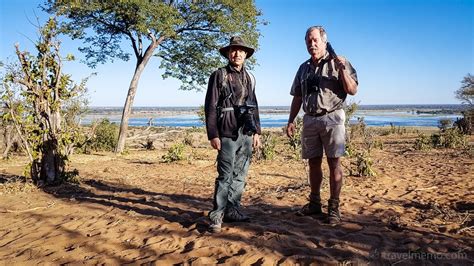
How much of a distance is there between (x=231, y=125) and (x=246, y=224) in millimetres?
1076

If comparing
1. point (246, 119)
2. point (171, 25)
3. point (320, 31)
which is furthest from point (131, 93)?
point (320, 31)

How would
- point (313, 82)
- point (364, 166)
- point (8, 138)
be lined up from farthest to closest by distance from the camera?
point (8, 138)
point (364, 166)
point (313, 82)

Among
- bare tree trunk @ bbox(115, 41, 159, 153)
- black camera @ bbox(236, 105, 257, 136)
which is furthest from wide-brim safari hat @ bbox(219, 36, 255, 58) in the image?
bare tree trunk @ bbox(115, 41, 159, 153)

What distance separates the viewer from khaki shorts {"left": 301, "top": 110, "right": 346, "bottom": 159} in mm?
3299

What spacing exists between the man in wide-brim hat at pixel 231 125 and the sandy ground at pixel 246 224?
1.10 feet

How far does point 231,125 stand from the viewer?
341 centimetres

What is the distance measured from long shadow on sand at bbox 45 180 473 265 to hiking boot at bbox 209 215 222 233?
0.05 m

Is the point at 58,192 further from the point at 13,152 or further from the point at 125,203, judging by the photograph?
the point at 13,152

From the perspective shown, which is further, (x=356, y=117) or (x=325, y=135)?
(x=356, y=117)

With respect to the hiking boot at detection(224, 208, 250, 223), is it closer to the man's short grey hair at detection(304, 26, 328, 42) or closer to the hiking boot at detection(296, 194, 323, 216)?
the hiking boot at detection(296, 194, 323, 216)

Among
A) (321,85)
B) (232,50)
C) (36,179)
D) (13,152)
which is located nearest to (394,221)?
(321,85)

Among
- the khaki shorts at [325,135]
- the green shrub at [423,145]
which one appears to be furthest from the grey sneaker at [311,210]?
the green shrub at [423,145]

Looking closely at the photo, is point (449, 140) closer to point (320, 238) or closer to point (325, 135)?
point (325, 135)

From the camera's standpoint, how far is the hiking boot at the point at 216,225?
11.0 feet
